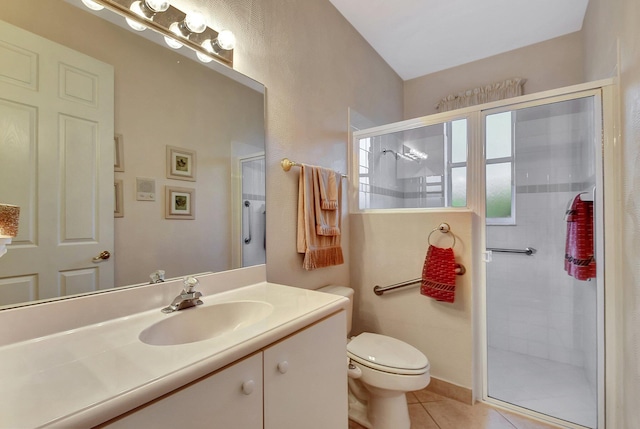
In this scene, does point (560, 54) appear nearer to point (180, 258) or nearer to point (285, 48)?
point (285, 48)

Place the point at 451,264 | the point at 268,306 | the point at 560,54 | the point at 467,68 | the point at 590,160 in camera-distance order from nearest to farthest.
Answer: the point at 268,306 → the point at 590,160 → the point at 451,264 → the point at 560,54 → the point at 467,68

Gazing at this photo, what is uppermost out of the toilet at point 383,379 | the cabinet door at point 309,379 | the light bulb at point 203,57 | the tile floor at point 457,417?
the light bulb at point 203,57

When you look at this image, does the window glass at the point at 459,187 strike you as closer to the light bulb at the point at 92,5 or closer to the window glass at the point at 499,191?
the window glass at the point at 499,191

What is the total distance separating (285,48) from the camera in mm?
1562

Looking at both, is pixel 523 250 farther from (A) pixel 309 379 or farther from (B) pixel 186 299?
(B) pixel 186 299

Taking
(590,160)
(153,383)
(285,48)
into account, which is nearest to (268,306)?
(153,383)

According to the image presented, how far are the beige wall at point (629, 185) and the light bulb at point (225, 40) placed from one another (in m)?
1.60

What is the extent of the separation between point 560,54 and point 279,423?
3212 millimetres

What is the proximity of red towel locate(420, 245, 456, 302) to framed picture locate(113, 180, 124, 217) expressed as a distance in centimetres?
161

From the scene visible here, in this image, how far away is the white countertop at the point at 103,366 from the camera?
45 cm

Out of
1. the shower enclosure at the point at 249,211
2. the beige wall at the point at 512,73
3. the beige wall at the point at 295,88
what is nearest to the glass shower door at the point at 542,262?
the beige wall at the point at 512,73

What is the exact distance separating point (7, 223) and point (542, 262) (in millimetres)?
2736

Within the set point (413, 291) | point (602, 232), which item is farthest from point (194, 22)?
point (602, 232)

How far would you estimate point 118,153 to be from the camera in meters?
0.92
